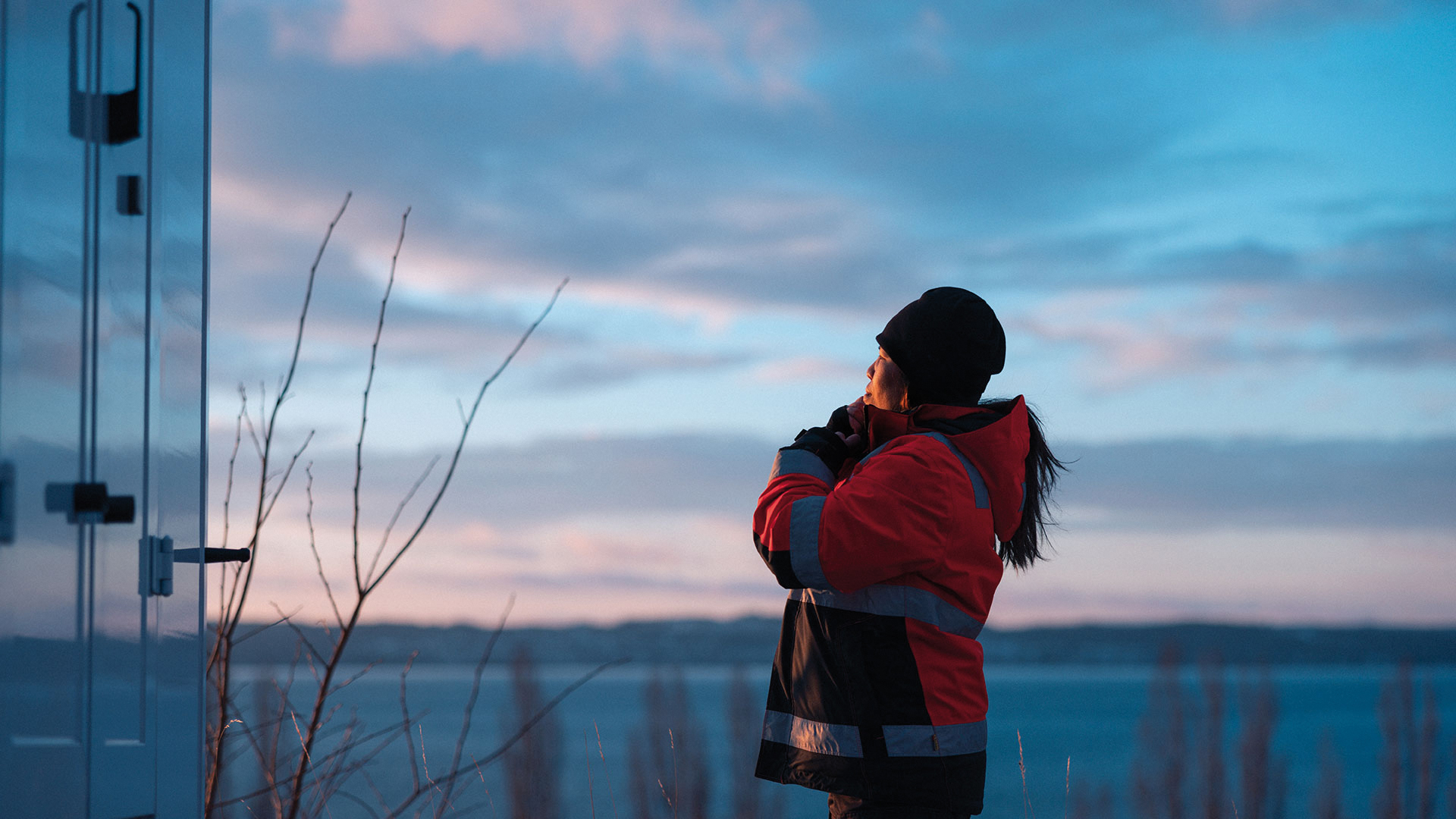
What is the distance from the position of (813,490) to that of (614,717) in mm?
136393

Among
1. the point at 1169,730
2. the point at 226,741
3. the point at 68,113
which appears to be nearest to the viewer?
the point at 68,113

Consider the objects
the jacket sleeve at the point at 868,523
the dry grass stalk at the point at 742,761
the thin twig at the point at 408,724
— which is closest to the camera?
the jacket sleeve at the point at 868,523

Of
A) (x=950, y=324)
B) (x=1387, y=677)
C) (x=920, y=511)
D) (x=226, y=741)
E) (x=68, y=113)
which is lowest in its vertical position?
(x=1387, y=677)

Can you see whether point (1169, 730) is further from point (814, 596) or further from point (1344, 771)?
point (1344, 771)

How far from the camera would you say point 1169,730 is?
32.3 metres

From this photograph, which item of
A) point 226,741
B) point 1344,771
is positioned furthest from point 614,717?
point 226,741

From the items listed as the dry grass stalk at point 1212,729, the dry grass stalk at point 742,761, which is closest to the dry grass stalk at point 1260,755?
the dry grass stalk at point 1212,729

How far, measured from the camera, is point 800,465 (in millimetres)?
1792

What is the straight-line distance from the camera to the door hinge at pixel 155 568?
1.49m

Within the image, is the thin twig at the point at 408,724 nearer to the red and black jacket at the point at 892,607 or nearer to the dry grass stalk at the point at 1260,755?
the red and black jacket at the point at 892,607

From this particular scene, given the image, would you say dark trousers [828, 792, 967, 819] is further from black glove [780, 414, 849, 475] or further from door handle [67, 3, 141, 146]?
door handle [67, 3, 141, 146]

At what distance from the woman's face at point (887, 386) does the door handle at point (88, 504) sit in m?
1.15

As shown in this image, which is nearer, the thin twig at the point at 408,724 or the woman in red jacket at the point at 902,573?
the woman in red jacket at the point at 902,573

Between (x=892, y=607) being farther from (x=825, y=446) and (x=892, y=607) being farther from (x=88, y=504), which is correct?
(x=88, y=504)
